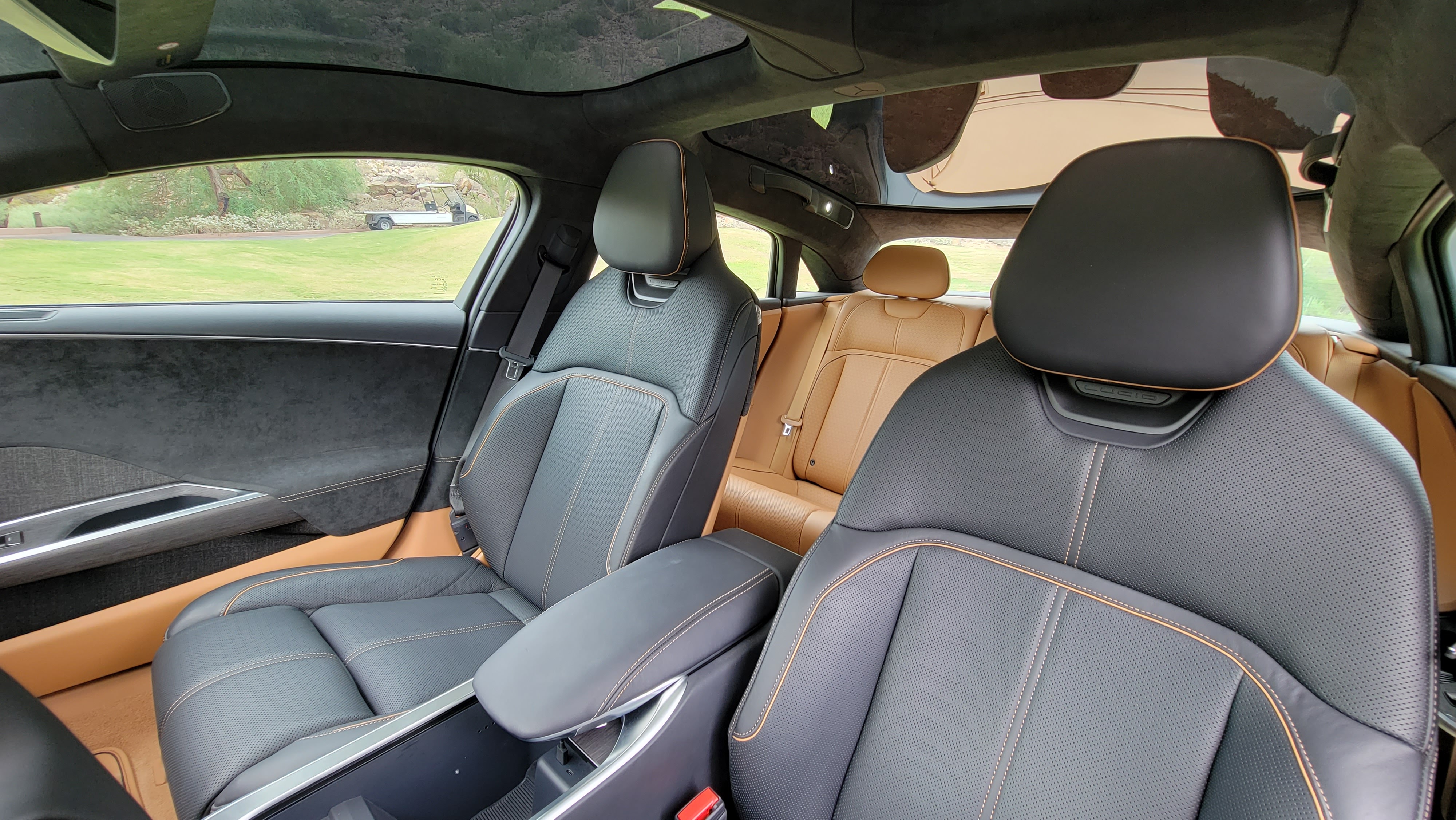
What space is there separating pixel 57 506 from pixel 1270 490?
226 centimetres

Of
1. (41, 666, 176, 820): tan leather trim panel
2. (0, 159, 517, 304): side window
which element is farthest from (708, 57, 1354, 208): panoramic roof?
(41, 666, 176, 820): tan leather trim panel

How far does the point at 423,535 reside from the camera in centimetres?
204

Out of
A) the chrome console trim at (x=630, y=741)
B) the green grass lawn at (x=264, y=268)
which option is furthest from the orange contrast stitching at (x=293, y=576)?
the chrome console trim at (x=630, y=741)

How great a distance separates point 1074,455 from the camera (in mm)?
901

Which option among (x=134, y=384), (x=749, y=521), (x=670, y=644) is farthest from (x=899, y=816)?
(x=134, y=384)

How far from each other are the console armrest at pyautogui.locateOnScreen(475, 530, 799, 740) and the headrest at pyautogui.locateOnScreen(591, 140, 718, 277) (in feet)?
2.30

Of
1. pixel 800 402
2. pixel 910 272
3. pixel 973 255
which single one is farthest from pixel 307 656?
pixel 973 255

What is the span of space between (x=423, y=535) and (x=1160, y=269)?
2017mm

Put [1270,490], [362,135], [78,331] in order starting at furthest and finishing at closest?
[362,135], [78,331], [1270,490]

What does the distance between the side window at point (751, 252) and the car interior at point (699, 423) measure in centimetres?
22

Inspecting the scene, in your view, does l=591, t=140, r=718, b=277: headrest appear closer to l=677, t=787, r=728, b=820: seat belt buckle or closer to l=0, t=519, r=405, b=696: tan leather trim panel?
l=677, t=787, r=728, b=820: seat belt buckle

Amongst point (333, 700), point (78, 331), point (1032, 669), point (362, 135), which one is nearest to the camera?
point (1032, 669)

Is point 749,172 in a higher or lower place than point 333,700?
higher

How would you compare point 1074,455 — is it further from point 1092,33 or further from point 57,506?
point 57,506
